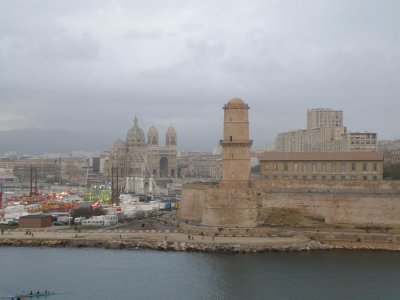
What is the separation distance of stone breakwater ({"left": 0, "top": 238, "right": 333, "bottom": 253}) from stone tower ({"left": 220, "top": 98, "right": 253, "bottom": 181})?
596cm

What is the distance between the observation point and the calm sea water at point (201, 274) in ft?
79.4

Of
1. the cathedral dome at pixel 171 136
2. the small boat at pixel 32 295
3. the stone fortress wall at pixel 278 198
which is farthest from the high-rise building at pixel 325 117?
the small boat at pixel 32 295

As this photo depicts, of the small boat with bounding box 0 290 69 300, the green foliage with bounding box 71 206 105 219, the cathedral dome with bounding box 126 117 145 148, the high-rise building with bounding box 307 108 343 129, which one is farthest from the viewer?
the cathedral dome with bounding box 126 117 145 148

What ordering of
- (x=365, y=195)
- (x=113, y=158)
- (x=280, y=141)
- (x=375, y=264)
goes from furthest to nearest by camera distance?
(x=113, y=158)
(x=280, y=141)
(x=365, y=195)
(x=375, y=264)

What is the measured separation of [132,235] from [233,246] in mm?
6938

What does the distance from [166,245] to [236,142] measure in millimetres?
7486

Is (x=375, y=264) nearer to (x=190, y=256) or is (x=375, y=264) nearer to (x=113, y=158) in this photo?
(x=190, y=256)

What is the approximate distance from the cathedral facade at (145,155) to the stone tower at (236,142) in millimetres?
89396

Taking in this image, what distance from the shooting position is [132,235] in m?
36.2

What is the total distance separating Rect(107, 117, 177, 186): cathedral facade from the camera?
128375mm

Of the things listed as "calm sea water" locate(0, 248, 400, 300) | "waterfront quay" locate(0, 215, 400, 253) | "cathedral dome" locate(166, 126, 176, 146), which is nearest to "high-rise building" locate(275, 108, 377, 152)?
"cathedral dome" locate(166, 126, 176, 146)

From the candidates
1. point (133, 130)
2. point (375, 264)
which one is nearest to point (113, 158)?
point (133, 130)

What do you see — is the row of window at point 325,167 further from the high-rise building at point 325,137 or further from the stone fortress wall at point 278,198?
the high-rise building at point 325,137

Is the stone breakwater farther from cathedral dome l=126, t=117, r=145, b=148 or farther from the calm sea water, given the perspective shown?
cathedral dome l=126, t=117, r=145, b=148
